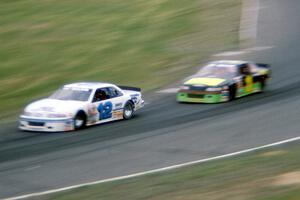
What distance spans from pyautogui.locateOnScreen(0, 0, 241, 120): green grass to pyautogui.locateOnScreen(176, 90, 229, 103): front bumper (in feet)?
9.47

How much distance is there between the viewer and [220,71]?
A: 23.0 metres

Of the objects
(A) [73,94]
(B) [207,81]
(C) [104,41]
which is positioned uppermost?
(C) [104,41]

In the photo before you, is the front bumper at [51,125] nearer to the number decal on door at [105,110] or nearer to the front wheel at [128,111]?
the number decal on door at [105,110]

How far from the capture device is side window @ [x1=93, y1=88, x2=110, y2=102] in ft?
66.4

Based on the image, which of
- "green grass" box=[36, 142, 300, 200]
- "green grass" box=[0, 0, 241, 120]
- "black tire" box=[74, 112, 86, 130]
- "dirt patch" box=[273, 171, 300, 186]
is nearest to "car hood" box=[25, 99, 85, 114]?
"black tire" box=[74, 112, 86, 130]

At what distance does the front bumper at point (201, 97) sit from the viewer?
21656 millimetres

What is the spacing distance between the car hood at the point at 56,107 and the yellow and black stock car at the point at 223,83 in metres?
3.99

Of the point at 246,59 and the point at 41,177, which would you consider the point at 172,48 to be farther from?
the point at 41,177

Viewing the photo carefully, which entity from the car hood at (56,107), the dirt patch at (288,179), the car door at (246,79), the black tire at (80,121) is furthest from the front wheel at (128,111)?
the dirt patch at (288,179)

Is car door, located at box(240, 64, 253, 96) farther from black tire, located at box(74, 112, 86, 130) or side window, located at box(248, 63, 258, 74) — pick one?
black tire, located at box(74, 112, 86, 130)

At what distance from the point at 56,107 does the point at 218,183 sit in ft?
32.9

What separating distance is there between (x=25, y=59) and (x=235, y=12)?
11.0 metres

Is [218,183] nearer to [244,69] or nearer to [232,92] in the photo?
[232,92]

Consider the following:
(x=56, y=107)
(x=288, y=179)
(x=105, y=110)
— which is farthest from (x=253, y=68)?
(x=288, y=179)
